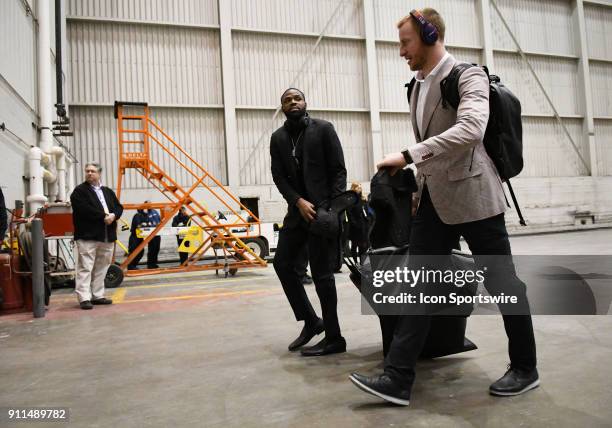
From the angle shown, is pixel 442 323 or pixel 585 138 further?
pixel 585 138

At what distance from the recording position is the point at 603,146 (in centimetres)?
1848

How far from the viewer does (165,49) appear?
13.2 m

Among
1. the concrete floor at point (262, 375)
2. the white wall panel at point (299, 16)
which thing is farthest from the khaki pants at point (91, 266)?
the white wall panel at point (299, 16)

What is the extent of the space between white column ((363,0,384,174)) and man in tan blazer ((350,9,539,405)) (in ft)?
42.5

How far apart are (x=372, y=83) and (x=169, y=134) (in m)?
6.75

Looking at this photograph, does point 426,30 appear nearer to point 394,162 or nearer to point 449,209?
point 394,162

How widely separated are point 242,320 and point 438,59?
108 inches

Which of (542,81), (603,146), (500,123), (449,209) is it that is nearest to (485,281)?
(449,209)

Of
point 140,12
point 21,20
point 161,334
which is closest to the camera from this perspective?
point 161,334

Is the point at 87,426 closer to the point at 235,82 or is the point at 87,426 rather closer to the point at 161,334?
the point at 161,334

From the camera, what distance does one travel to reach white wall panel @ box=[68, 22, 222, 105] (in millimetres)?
12398

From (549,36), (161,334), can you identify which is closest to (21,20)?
(161,334)

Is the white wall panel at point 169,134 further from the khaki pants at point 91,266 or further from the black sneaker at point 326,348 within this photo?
the black sneaker at point 326,348

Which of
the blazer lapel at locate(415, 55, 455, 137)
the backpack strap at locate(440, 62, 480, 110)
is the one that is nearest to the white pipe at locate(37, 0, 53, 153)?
the blazer lapel at locate(415, 55, 455, 137)
